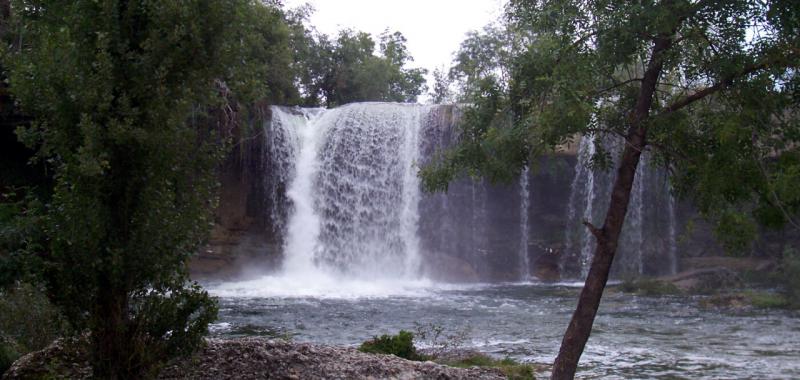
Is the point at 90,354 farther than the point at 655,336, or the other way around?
the point at 655,336

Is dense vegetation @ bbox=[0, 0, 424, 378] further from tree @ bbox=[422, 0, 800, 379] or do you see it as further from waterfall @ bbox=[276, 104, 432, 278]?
waterfall @ bbox=[276, 104, 432, 278]

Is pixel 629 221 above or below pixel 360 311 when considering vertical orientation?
above

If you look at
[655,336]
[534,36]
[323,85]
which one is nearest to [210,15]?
[534,36]

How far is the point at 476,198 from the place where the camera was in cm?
2639

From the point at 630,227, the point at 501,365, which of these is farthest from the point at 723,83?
the point at 630,227

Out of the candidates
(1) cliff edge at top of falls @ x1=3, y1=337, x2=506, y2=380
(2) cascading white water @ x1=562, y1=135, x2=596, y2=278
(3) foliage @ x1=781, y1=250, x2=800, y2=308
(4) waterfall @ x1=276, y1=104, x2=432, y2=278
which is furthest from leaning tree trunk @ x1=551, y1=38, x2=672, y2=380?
(2) cascading white water @ x1=562, y1=135, x2=596, y2=278

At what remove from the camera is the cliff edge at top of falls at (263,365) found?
5879 mm

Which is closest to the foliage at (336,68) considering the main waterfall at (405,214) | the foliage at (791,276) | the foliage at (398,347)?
the main waterfall at (405,214)

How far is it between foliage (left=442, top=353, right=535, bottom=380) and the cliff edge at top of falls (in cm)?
84

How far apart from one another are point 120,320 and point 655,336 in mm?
10330

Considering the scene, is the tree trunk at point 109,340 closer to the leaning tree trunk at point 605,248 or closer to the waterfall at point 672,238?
the leaning tree trunk at point 605,248

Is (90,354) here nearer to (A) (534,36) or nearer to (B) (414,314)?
(A) (534,36)

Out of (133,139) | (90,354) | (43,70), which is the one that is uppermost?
(43,70)

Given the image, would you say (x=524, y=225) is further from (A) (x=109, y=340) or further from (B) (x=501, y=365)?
(A) (x=109, y=340)
